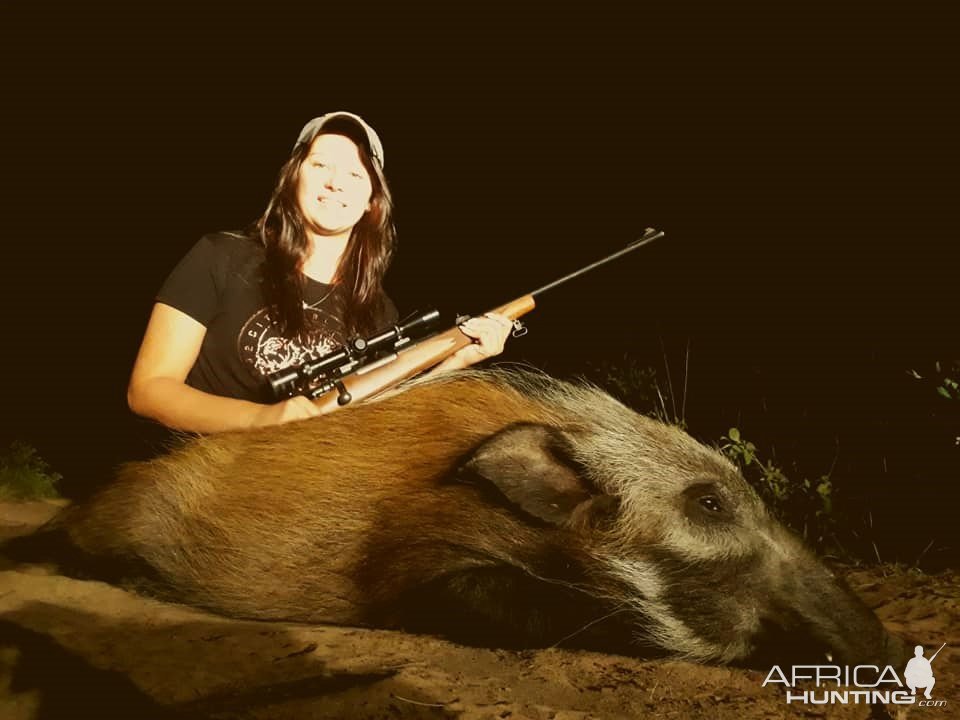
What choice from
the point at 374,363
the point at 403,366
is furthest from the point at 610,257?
the point at 374,363

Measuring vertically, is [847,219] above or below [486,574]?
above

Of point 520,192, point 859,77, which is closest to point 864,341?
point 859,77

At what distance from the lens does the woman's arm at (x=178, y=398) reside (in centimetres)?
304

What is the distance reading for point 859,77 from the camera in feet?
14.6

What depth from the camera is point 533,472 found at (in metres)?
2.51

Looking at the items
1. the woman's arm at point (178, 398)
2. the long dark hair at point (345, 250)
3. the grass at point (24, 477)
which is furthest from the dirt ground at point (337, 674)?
the grass at point (24, 477)

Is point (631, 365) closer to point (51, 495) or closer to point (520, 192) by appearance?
point (520, 192)

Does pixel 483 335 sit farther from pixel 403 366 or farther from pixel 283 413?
pixel 283 413

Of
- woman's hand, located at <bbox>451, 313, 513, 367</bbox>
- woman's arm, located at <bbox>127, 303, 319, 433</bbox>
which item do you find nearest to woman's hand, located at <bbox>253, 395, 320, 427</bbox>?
woman's arm, located at <bbox>127, 303, 319, 433</bbox>

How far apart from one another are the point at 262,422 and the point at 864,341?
3187 millimetres

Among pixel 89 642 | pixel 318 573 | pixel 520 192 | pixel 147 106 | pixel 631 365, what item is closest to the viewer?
pixel 89 642

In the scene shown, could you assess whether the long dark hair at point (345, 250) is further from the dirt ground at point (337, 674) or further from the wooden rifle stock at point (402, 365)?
the dirt ground at point (337, 674)

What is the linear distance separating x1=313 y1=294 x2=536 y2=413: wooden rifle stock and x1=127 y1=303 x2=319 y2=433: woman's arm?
190 mm

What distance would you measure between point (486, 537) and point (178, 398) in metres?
1.43
